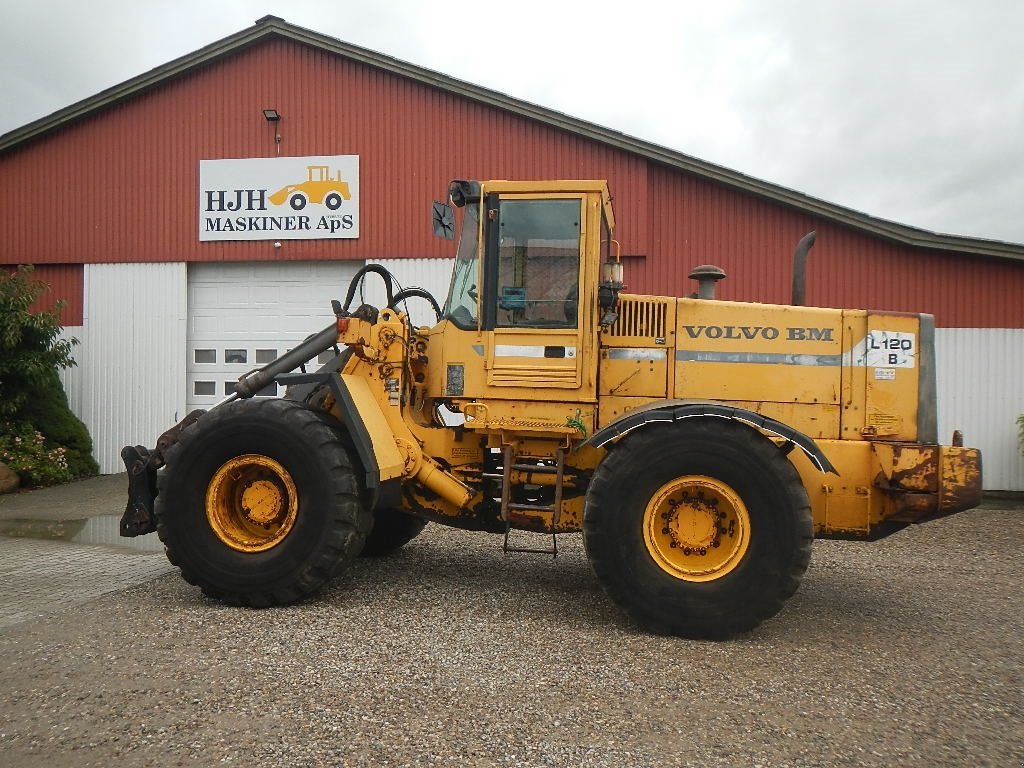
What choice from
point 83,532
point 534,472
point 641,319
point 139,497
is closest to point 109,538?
point 83,532

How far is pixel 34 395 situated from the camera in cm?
1150

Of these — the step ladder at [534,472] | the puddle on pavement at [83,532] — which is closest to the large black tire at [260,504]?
the step ladder at [534,472]

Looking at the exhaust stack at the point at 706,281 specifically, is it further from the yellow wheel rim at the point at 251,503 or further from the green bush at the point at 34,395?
the green bush at the point at 34,395

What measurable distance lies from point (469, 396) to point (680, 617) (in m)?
2.06

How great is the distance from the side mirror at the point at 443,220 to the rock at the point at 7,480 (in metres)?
8.38

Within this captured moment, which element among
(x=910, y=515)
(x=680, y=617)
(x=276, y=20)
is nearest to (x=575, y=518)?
(x=680, y=617)

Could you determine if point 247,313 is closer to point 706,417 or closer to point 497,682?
point 706,417

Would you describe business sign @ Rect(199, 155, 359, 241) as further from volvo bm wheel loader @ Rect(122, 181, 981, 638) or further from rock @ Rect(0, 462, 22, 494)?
volvo bm wheel loader @ Rect(122, 181, 981, 638)

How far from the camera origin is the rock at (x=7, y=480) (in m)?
10.3

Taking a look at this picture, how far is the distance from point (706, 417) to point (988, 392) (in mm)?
8205

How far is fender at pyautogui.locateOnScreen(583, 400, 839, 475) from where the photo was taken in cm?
461

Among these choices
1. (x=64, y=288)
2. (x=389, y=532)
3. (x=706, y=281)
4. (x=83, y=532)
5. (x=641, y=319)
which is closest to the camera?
(x=641, y=319)

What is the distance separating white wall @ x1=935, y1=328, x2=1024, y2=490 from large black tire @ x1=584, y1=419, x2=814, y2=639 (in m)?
7.59

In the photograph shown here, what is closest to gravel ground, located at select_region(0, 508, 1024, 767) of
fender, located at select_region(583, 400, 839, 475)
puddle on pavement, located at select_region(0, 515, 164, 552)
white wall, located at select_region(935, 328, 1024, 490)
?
fender, located at select_region(583, 400, 839, 475)
